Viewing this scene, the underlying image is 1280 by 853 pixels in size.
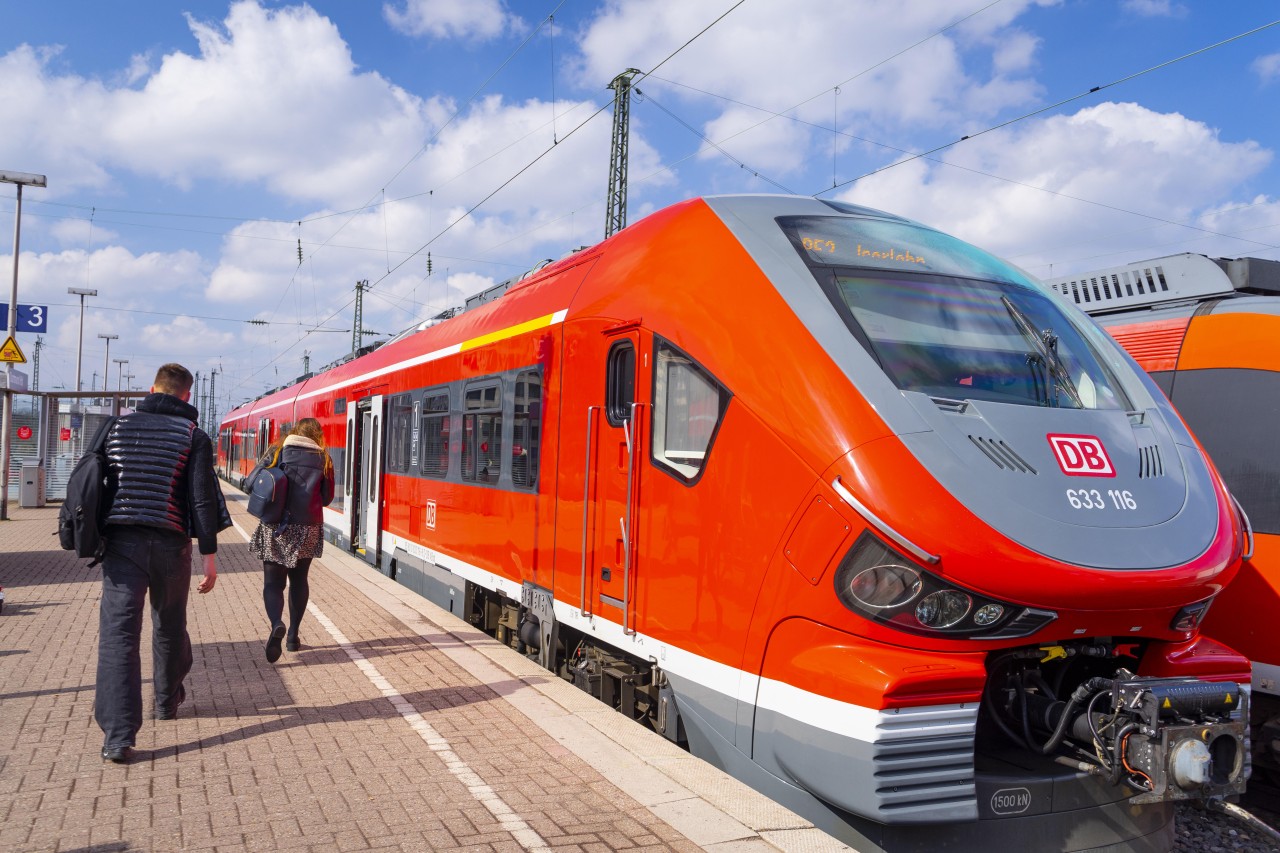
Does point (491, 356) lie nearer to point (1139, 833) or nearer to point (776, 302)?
point (776, 302)

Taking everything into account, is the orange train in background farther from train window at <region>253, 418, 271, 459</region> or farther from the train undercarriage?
train window at <region>253, 418, 271, 459</region>

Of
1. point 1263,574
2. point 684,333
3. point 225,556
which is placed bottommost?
point 225,556

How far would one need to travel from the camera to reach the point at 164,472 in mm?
5098

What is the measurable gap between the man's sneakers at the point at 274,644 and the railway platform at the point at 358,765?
10cm

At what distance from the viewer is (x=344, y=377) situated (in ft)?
53.2

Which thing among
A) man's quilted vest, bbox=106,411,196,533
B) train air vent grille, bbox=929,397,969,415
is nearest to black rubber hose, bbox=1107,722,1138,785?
train air vent grille, bbox=929,397,969,415

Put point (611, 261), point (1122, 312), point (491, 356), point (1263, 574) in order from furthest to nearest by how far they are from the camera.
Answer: point (491, 356), point (1122, 312), point (611, 261), point (1263, 574)

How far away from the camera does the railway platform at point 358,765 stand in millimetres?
3949

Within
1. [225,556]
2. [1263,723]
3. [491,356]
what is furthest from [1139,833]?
[225,556]

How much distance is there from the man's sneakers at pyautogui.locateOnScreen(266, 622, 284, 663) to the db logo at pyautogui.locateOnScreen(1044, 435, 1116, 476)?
5.18m

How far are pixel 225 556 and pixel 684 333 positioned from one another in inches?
454

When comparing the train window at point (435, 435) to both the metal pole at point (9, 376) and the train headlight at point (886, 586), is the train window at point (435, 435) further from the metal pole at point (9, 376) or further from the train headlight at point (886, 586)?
the metal pole at point (9, 376)

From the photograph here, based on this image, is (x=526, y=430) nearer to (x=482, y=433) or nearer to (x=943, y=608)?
(x=482, y=433)

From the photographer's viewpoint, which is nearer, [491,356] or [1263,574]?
[1263,574]
